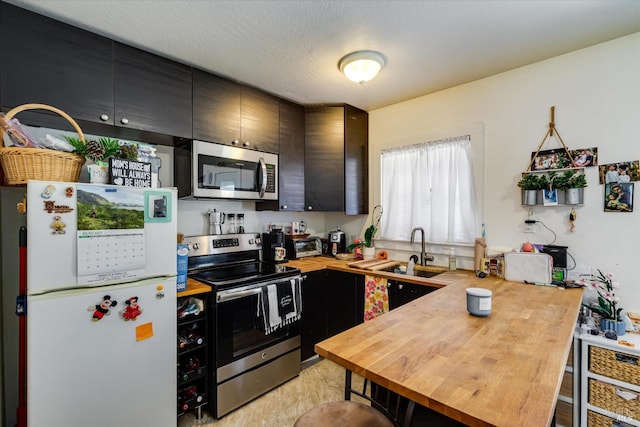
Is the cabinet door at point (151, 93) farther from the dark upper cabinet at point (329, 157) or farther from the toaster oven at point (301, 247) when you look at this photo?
the toaster oven at point (301, 247)

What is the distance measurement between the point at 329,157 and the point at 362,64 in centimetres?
109

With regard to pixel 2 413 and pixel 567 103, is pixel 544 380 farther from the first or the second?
pixel 2 413

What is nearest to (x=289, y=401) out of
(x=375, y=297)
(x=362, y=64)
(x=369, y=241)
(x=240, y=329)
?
(x=240, y=329)

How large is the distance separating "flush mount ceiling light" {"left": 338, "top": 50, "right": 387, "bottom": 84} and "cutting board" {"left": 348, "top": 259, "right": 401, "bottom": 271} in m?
1.55

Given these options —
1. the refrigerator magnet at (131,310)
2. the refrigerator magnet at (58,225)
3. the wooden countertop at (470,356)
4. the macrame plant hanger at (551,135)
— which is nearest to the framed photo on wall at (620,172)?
the macrame plant hanger at (551,135)

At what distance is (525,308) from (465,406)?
1.03 m

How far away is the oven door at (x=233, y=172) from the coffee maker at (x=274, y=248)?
0.38 m

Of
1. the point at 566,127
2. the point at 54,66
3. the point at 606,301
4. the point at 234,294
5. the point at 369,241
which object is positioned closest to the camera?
the point at 54,66

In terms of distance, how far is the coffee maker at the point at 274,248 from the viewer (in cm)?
278

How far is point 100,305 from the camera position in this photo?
58.4 inches

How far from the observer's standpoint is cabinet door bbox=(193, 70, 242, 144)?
2.22m

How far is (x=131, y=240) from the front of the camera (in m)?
1.59

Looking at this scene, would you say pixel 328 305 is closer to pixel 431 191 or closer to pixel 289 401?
pixel 289 401

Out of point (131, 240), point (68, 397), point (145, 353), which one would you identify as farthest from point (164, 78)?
point (68, 397)
